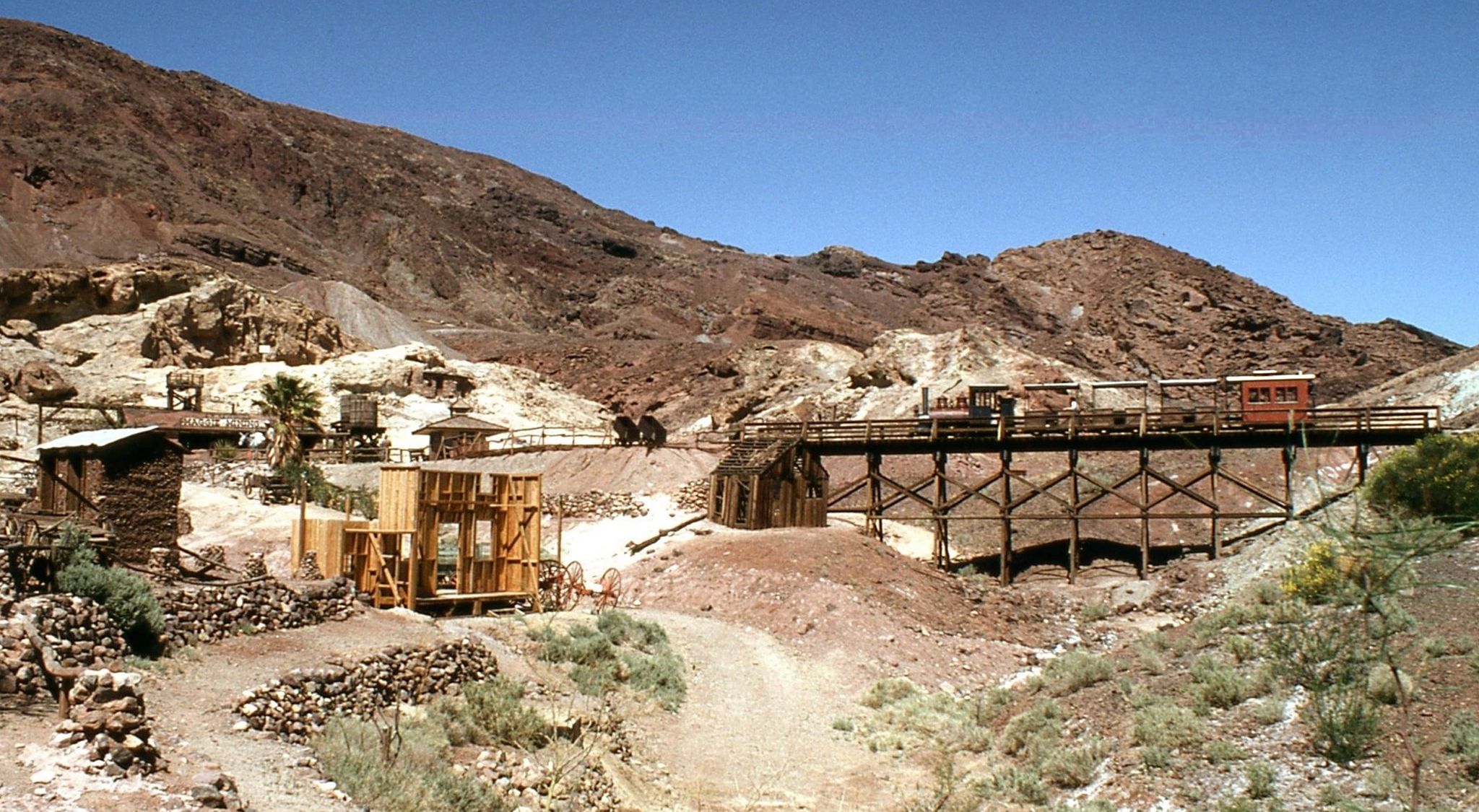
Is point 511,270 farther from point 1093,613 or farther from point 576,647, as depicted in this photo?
point 576,647

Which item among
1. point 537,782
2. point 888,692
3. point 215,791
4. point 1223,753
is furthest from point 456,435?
point 215,791

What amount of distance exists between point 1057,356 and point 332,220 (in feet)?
343

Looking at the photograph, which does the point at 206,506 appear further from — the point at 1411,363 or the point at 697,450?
the point at 1411,363

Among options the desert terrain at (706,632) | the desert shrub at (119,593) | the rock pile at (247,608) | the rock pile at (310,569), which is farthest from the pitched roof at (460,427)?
the desert shrub at (119,593)

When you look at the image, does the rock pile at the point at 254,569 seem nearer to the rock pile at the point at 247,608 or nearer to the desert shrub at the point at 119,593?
the rock pile at the point at 247,608

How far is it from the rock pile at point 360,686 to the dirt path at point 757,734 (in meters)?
3.01

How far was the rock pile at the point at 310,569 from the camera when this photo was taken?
22.7 meters

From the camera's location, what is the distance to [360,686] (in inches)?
630

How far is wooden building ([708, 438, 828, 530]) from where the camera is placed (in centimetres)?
3425

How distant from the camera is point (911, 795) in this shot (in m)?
17.4

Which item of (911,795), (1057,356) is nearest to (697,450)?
(911,795)

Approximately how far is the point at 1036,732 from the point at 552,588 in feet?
38.4

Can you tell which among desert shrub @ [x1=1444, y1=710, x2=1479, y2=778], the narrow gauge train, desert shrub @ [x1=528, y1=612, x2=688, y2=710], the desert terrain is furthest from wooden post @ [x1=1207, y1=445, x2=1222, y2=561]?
desert shrub @ [x1=1444, y1=710, x2=1479, y2=778]

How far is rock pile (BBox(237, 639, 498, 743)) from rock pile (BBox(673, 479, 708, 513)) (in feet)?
61.6
